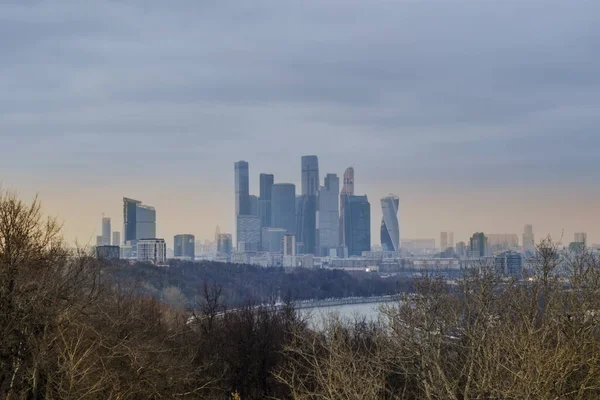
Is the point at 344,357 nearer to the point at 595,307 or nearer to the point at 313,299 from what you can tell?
the point at 595,307

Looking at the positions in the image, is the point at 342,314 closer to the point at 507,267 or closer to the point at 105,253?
the point at 507,267

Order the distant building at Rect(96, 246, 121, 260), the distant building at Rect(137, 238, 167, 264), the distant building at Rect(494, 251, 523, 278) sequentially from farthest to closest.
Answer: the distant building at Rect(137, 238, 167, 264)
the distant building at Rect(96, 246, 121, 260)
the distant building at Rect(494, 251, 523, 278)

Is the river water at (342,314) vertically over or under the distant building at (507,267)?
under

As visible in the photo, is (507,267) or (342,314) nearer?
(507,267)

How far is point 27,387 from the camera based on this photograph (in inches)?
581

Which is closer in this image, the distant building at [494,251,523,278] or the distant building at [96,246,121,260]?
the distant building at [494,251,523,278]

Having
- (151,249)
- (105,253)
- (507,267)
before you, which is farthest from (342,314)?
(151,249)

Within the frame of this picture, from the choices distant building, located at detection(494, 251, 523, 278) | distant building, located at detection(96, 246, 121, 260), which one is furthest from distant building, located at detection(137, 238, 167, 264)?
distant building, located at detection(494, 251, 523, 278)

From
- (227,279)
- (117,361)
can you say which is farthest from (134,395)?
(227,279)

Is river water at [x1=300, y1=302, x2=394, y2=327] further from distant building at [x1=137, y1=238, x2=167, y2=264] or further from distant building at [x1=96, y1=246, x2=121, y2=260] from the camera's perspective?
distant building at [x1=137, y1=238, x2=167, y2=264]

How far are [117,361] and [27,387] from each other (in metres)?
3.33

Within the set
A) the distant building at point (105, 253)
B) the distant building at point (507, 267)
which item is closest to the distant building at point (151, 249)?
the distant building at point (105, 253)

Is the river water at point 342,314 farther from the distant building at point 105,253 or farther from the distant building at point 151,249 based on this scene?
the distant building at point 151,249

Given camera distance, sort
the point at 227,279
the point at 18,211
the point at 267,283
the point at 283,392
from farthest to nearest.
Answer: the point at 267,283 < the point at 227,279 < the point at 283,392 < the point at 18,211
